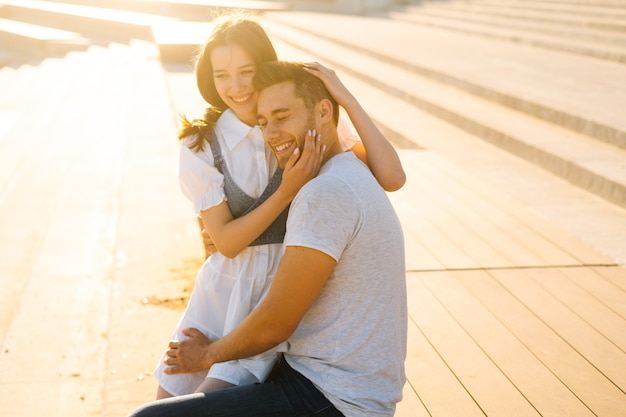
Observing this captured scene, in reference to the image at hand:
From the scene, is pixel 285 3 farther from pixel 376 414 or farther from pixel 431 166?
pixel 376 414

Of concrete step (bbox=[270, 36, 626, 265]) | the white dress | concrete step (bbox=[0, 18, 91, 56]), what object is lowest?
concrete step (bbox=[0, 18, 91, 56])

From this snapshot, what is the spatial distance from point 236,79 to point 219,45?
0.11 meters

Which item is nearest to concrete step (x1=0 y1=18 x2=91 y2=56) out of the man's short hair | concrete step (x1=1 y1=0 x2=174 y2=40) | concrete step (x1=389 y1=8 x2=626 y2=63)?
concrete step (x1=1 y1=0 x2=174 y2=40)

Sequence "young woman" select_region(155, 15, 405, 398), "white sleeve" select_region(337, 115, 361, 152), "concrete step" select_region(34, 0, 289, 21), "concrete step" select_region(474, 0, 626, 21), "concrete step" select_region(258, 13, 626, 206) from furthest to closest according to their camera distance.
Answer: "concrete step" select_region(34, 0, 289, 21), "concrete step" select_region(474, 0, 626, 21), "concrete step" select_region(258, 13, 626, 206), "white sleeve" select_region(337, 115, 361, 152), "young woman" select_region(155, 15, 405, 398)

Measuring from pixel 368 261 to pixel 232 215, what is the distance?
0.52 metres

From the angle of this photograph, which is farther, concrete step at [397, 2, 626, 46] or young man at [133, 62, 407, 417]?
concrete step at [397, 2, 626, 46]

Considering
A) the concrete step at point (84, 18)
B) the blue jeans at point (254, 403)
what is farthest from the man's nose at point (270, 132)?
the concrete step at point (84, 18)

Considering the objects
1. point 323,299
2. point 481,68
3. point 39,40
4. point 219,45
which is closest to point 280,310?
point 323,299

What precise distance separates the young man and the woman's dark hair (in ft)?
0.94

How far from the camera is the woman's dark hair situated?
2.08 m

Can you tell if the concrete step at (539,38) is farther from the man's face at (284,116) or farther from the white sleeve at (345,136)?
the man's face at (284,116)

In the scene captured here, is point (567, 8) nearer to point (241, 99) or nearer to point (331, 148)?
point (241, 99)

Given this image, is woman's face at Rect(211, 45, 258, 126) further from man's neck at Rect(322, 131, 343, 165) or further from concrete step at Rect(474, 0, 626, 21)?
concrete step at Rect(474, 0, 626, 21)

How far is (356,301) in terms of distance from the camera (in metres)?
1.75
